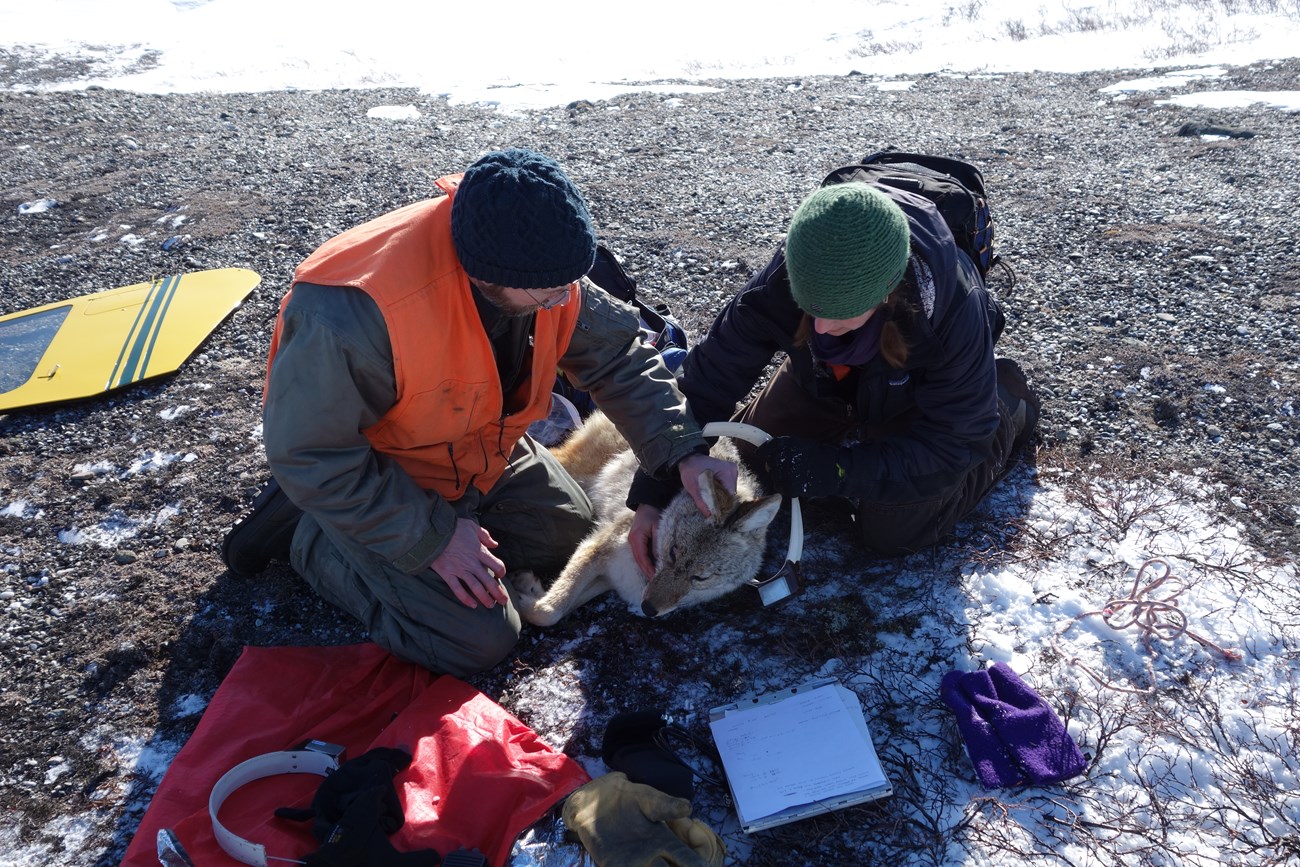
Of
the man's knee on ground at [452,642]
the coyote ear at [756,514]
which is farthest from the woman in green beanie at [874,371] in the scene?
the man's knee on ground at [452,642]

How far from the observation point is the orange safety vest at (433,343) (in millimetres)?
2920

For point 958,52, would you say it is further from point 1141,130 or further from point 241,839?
point 241,839

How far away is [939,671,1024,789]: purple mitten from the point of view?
3053mm

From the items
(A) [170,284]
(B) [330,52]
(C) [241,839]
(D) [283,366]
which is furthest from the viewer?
(B) [330,52]

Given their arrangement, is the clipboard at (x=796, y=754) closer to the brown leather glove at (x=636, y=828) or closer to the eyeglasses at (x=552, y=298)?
the brown leather glove at (x=636, y=828)

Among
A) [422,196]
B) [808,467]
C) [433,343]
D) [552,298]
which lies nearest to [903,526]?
[808,467]

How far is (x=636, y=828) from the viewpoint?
2730mm

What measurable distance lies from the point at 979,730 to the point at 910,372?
159cm

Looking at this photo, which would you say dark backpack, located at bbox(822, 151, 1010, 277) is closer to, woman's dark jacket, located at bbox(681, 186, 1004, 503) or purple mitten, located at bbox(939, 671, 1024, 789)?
woman's dark jacket, located at bbox(681, 186, 1004, 503)

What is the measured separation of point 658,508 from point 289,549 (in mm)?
1889

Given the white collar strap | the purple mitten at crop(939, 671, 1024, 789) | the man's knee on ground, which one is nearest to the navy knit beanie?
the man's knee on ground

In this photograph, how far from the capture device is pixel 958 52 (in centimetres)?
1867

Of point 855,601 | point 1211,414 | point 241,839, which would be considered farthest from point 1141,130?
point 241,839

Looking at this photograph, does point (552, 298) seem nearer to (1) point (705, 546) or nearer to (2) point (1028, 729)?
(1) point (705, 546)
